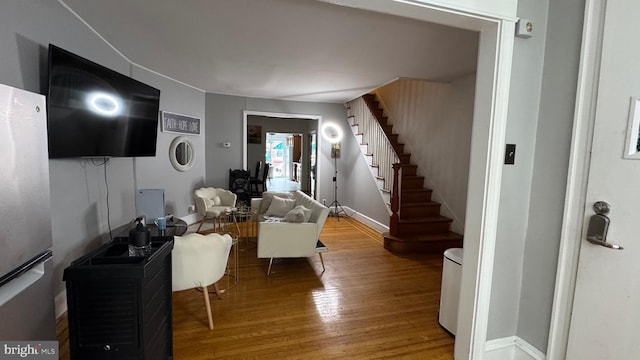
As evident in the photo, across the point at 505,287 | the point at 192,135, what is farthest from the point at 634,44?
the point at 192,135

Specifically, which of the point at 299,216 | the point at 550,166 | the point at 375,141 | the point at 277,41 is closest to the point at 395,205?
the point at 375,141

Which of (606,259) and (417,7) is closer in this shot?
(606,259)

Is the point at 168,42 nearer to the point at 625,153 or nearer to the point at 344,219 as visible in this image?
the point at 625,153

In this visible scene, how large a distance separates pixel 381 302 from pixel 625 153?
2.06 m

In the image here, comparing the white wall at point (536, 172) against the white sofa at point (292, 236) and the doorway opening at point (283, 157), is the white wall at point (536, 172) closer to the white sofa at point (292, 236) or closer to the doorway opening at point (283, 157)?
the white sofa at point (292, 236)

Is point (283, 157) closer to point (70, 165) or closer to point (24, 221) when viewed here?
point (70, 165)

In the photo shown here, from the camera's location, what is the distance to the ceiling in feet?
7.72

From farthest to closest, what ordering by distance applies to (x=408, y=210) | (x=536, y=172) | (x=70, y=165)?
(x=408, y=210), (x=70, y=165), (x=536, y=172)

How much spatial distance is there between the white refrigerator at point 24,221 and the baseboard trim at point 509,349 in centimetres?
241

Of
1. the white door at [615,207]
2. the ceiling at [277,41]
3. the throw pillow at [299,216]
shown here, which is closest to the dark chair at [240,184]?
the ceiling at [277,41]

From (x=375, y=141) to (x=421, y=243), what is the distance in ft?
7.08

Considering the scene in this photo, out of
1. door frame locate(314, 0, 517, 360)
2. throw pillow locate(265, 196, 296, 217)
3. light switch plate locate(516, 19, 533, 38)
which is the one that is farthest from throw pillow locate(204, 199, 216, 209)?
light switch plate locate(516, 19, 533, 38)

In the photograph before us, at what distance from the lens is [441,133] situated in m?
4.56

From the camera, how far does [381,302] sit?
271 centimetres
